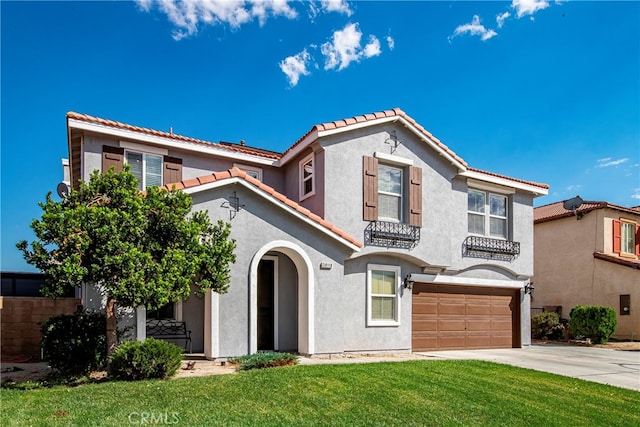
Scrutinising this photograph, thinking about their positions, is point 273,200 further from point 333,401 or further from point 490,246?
point 490,246

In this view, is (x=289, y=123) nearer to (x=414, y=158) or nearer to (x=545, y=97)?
(x=414, y=158)

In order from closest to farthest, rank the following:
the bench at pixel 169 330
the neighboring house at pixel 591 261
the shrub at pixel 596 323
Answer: the bench at pixel 169 330
the shrub at pixel 596 323
the neighboring house at pixel 591 261

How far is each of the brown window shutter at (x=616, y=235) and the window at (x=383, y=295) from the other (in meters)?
14.3

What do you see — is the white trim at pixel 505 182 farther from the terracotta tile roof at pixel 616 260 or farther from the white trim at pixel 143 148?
the white trim at pixel 143 148

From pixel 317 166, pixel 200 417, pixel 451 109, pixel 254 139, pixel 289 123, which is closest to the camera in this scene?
pixel 200 417

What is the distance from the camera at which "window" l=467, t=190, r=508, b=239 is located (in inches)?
669

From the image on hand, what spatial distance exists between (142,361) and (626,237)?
78.4ft

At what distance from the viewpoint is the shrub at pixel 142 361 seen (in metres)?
8.60

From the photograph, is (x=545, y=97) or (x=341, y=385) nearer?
(x=341, y=385)

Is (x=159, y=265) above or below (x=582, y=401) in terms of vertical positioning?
above

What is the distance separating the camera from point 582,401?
893cm

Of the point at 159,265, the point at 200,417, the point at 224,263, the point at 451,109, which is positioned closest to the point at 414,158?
the point at 451,109

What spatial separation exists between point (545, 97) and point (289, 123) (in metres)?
9.19

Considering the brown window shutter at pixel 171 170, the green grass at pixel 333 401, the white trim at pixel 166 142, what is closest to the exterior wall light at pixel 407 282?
the green grass at pixel 333 401
